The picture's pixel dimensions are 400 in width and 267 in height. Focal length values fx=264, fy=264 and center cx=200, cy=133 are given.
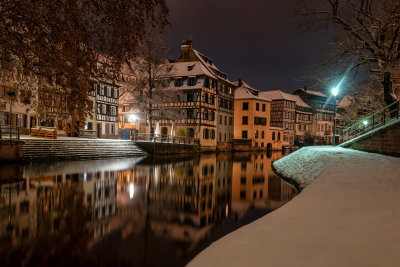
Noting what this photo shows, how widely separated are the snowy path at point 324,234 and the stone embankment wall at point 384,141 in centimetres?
626

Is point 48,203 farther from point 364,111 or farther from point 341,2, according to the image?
point 364,111

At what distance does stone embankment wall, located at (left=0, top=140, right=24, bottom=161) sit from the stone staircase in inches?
29.3

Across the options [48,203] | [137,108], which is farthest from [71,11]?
[137,108]

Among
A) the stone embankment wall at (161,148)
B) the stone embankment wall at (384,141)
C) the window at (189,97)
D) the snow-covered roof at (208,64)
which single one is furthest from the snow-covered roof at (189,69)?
the stone embankment wall at (384,141)

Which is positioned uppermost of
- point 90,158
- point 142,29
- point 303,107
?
point 303,107

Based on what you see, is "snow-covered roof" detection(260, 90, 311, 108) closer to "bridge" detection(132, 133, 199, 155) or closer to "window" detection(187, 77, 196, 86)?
"window" detection(187, 77, 196, 86)

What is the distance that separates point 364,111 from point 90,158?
89.8 feet

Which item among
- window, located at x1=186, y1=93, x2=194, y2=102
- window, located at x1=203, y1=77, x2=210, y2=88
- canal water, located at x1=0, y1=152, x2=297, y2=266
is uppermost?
window, located at x1=203, y1=77, x2=210, y2=88

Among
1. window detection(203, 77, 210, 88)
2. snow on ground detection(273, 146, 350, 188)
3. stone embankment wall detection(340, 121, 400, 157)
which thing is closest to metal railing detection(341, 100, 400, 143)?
stone embankment wall detection(340, 121, 400, 157)

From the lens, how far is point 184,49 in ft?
152

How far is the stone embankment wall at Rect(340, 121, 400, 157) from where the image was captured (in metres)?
12.3

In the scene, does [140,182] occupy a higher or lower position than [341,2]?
lower

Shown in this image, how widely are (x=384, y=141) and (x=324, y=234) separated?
1184 centimetres

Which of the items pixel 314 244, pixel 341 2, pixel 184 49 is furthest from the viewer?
pixel 184 49
